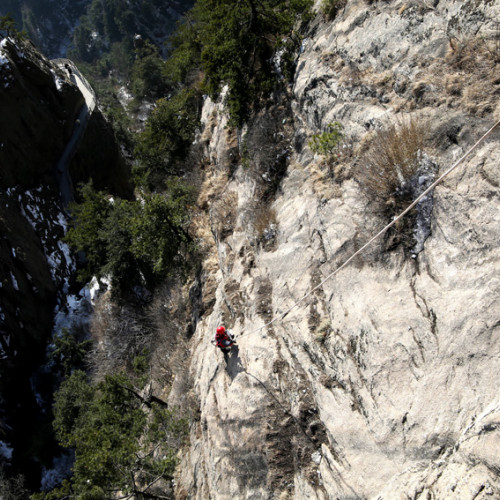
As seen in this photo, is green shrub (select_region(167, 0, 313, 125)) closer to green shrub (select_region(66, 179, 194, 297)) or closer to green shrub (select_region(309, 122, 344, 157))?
green shrub (select_region(66, 179, 194, 297))

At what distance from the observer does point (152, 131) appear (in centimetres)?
1867

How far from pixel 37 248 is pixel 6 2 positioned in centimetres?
10347

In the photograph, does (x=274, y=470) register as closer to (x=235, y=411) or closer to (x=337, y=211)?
(x=235, y=411)

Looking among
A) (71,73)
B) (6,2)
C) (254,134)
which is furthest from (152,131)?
(6,2)

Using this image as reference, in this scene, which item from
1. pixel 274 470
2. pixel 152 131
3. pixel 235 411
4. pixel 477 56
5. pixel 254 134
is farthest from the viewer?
pixel 152 131

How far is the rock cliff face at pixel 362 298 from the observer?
4.70 m

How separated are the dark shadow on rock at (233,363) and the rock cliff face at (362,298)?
0.15 ft

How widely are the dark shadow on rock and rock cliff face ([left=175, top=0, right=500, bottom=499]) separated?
0.15ft

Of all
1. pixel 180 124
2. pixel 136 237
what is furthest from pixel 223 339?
pixel 180 124

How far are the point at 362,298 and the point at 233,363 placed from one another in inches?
155

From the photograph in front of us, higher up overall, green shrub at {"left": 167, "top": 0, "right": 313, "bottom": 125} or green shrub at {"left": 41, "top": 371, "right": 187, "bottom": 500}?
green shrub at {"left": 167, "top": 0, "right": 313, "bottom": 125}

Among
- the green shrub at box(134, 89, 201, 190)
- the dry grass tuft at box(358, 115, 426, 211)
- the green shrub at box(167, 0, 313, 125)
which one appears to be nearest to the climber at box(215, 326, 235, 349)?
the dry grass tuft at box(358, 115, 426, 211)

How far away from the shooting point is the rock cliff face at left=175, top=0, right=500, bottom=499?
4695mm

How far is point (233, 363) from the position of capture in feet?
28.7
